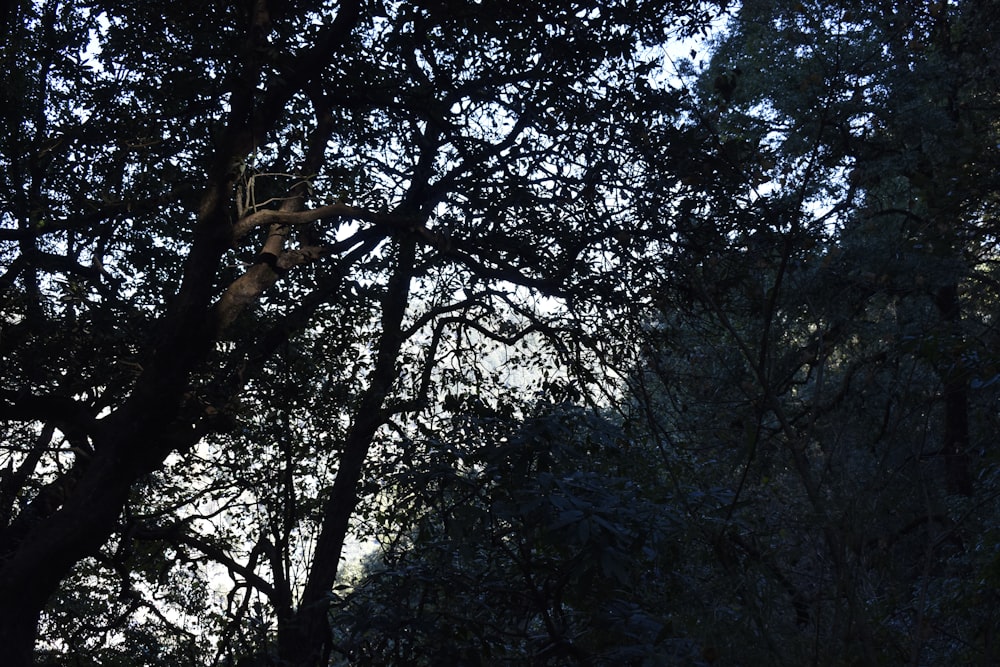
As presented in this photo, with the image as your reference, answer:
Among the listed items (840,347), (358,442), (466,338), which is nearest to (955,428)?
(840,347)

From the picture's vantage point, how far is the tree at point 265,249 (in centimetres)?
533

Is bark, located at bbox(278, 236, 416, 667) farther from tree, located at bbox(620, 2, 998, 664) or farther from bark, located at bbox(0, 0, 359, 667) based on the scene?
tree, located at bbox(620, 2, 998, 664)

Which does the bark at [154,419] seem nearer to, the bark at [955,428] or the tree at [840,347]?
the tree at [840,347]

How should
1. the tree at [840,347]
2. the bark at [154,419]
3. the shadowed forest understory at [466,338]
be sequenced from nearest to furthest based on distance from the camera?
the tree at [840,347]
the shadowed forest understory at [466,338]
the bark at [154,419]

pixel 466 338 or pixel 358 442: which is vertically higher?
pixel 466 338

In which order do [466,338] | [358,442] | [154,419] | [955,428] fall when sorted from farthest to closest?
[955,428]
[466,338]
[358,442]
[154,419]

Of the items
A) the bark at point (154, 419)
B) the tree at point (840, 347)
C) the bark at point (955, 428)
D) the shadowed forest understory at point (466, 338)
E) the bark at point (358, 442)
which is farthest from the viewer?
the bark at point (955, 428)

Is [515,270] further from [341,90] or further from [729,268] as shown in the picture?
[341,90]

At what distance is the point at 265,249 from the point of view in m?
5.64

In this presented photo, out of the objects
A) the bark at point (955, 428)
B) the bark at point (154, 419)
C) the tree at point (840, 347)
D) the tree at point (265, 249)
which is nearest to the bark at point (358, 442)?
the tree at point (265, 249)

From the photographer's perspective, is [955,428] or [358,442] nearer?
[358,442]

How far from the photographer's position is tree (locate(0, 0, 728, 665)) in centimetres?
533

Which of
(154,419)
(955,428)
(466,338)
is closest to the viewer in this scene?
(154,419)

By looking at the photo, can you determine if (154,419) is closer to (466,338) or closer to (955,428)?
(466,338)
